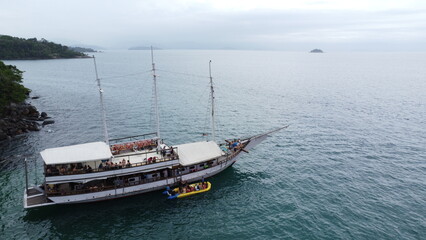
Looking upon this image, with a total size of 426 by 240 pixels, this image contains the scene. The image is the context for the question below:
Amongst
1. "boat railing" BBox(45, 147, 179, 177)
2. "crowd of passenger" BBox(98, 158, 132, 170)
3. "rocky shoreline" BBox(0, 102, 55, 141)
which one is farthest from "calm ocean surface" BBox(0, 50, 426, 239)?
"crowd of passenger" BBox(98, 158, 132, 170)

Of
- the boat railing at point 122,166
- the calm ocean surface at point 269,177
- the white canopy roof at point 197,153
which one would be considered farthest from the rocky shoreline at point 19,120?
the white canopy roof at point 197,153

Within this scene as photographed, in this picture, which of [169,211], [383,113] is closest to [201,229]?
[169,211]

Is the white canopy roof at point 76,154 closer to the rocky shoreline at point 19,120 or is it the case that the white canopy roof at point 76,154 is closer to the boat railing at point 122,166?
the boat railing at point 122,166

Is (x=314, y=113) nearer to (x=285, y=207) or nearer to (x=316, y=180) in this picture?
(x=316, y=180)

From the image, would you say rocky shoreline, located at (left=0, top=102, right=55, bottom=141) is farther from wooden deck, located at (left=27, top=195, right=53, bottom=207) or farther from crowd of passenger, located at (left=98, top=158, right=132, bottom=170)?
crowd of passenger, located at (left=98, top=158, right=132, bottom=170)

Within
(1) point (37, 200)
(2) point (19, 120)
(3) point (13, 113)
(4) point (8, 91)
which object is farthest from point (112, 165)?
(4) point (8, 91)

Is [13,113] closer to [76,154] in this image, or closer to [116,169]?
[76,154]

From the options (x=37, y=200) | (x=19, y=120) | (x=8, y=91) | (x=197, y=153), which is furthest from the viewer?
(x=19, y=120)

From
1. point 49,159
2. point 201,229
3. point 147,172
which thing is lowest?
point 201,229
